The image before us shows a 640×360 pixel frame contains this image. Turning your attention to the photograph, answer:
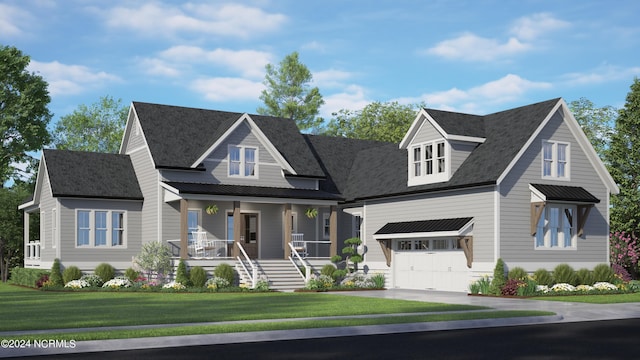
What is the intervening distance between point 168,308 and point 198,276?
1098 centimetres

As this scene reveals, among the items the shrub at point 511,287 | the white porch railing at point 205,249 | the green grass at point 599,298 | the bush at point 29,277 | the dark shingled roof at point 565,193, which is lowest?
the bush at point 29,277

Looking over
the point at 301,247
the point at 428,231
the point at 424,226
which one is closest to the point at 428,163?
the point at 424,226

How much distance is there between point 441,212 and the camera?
36.2 m

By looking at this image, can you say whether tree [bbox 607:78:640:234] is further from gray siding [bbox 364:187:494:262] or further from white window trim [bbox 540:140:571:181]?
gray siding [bbox 364:187:494:262]

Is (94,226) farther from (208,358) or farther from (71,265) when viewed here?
(208,358)

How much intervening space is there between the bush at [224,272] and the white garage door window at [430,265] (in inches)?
328

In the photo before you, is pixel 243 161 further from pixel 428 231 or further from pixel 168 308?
pixel 168 308

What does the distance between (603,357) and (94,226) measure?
3035 centimetres

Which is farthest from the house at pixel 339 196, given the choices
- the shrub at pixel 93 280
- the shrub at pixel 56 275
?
the shrub at pixel 93 280

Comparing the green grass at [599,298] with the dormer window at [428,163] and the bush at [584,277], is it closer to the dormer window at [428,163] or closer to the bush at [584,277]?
the bush at [584,277]

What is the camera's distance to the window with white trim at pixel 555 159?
3509 centimetres

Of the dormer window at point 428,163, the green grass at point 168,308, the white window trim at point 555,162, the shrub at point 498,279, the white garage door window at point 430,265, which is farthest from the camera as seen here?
the dormer window at point 428,163

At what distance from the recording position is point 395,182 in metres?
40.3

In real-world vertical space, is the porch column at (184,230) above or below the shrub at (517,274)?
above
